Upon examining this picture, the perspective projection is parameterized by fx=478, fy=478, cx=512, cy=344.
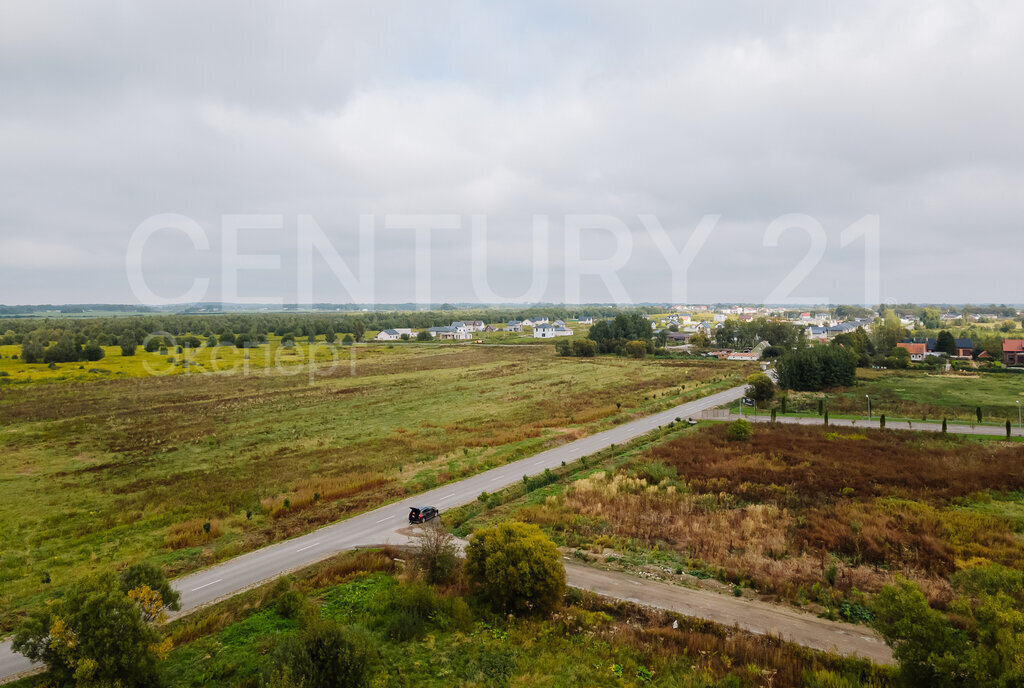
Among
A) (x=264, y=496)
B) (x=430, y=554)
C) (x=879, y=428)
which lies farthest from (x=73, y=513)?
(x=879, y=428)

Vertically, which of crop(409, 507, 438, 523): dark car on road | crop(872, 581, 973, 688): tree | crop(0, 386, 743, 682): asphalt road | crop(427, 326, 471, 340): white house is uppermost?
crop(427, 326, 471, 340): white house

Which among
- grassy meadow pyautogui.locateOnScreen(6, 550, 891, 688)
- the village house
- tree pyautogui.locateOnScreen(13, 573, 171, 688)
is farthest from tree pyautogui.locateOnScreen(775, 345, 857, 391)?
the village house

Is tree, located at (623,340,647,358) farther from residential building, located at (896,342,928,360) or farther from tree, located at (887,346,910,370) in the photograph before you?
residential building, located at (896,342,928,360)

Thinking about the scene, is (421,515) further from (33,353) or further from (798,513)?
(33,353)

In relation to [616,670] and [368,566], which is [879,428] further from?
[368,566]

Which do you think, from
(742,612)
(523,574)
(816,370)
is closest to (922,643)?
(742,612)

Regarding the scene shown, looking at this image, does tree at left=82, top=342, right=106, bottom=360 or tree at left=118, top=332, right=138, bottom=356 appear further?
tree at left=118, top=332, right=138, bottom=356

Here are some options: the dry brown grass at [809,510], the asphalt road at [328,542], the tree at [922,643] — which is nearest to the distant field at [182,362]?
the asphalt road at [328,542]
